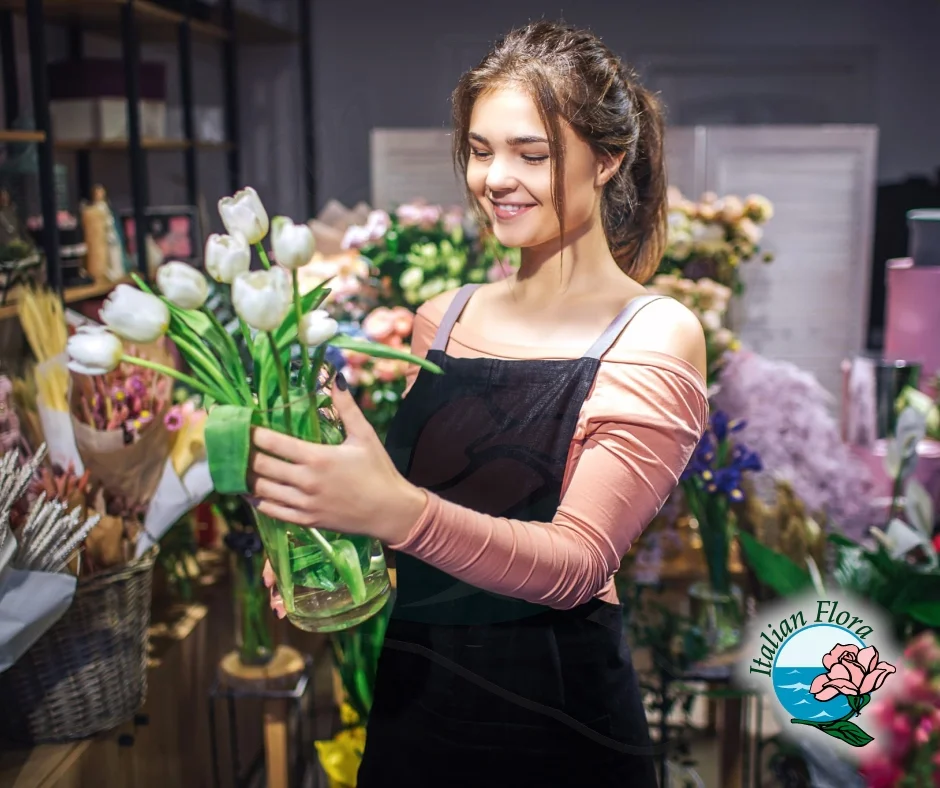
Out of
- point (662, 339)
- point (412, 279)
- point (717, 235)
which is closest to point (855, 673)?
point (662, 339)

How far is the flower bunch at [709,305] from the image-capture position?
1114 mm

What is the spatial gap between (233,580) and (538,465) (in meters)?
0.51

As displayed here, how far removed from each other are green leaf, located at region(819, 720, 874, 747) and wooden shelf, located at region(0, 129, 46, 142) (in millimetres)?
1192

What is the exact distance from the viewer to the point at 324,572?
2.11 feet

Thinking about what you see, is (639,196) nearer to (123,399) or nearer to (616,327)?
(616,327)

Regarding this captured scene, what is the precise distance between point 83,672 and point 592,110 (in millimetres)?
655

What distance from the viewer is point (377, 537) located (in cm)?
59

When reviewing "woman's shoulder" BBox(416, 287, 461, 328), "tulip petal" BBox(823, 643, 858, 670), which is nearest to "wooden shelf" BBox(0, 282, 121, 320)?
"woman's shoulder" BBox(416, 287, 461, 328)

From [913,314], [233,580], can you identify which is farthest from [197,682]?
[913,314]

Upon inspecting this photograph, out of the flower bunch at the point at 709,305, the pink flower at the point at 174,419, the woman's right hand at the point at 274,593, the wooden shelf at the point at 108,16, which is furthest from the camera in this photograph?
the wooden shelf at the point at 108,16

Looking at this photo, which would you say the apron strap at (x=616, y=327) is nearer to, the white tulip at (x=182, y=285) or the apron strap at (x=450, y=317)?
the apron strap at (x=450, y=317)

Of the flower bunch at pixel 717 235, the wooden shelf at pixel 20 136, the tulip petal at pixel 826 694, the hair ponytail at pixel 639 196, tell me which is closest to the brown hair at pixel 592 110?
the hair ponytail at pixel 639 196

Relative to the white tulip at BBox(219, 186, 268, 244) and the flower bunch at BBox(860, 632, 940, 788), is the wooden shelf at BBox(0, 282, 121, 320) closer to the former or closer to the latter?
the white tulip at BBox(219, 186, 268, 244)

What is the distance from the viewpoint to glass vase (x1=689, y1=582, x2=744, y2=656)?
0.95m
